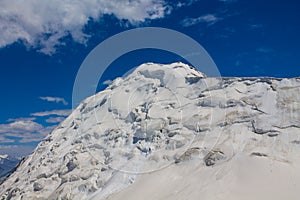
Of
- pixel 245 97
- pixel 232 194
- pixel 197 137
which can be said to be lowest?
pixel 232 194

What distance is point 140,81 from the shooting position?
398ft

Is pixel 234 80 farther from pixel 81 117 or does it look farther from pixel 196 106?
pixel 81 117

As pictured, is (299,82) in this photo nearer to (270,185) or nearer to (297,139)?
(297,139)

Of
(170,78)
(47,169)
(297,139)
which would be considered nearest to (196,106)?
(170,78)

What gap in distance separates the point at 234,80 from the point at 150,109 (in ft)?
75.2

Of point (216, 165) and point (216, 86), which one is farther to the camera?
point (216, 86)

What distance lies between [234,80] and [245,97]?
8.36 m

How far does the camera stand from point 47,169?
109188 mm

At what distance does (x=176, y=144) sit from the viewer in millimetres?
90688

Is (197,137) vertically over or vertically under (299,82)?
under

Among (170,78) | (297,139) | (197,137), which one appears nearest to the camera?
(297,139)

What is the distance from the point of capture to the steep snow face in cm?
7581

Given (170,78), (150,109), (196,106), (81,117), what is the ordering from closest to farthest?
1. (196,106)
2. (150,109)
3. (170,78)
4. (81,117)

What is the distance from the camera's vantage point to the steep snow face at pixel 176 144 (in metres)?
75.8
